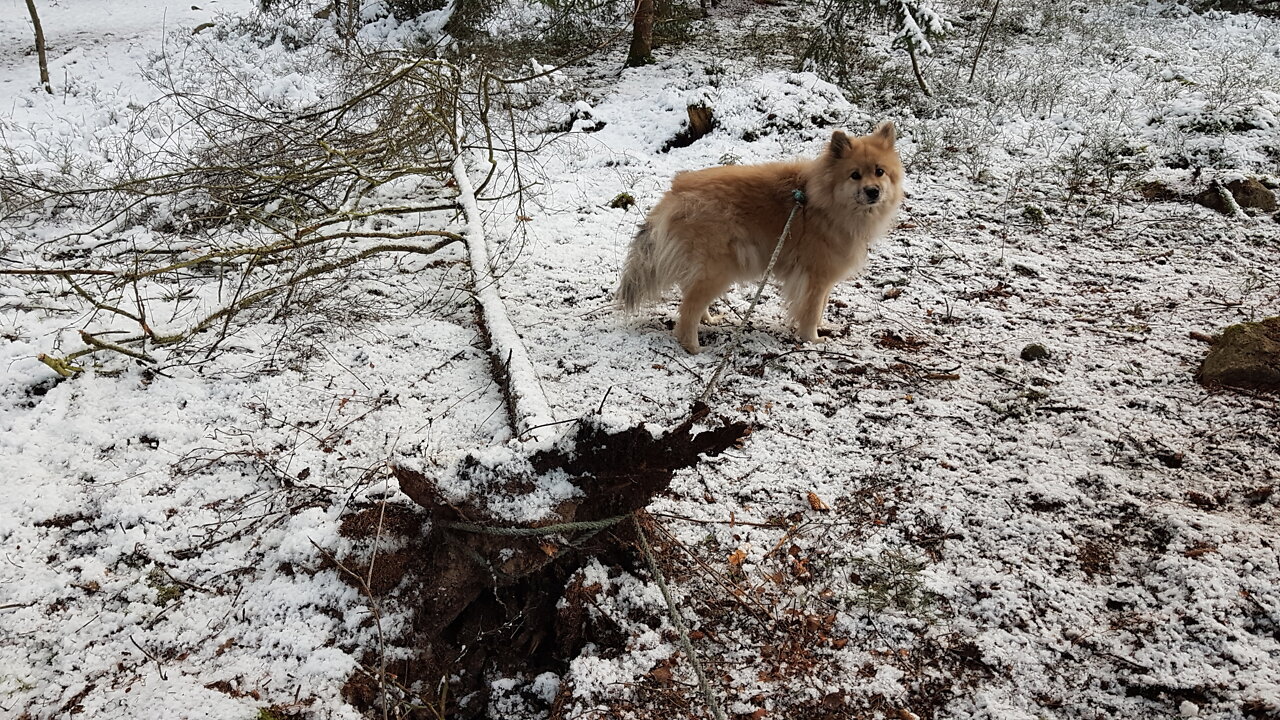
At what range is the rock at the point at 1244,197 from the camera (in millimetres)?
5848

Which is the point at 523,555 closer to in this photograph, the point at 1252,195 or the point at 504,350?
the point at 504,350

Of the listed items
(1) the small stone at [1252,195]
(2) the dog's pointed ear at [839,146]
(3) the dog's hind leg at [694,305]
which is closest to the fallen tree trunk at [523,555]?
(3) the dog's hind leg at [694,305]

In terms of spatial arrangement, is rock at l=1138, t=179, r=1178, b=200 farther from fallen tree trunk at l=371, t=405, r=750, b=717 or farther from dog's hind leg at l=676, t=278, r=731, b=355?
fallen tree trunk at l=371, t=405, r=750, b=717

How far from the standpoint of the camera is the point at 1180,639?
7.95 feet

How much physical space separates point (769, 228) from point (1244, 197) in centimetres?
486

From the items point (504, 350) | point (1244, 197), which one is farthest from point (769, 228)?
point (1244, 197)

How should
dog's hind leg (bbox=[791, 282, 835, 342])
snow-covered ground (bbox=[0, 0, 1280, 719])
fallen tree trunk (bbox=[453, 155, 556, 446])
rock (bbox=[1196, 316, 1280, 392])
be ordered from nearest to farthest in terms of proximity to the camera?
snow-covered ground (bbox=[0, 0, 1280, 719]), fallen tree trunk (bbox=[453, 155, 556, 446]), rock (bbox=[1196, 316, 1280, 392]), dog's hind leg (bbox=[791, 282, 835, 342])

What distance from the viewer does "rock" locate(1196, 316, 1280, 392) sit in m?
3.63

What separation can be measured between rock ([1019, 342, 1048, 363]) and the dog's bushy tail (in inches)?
97.7

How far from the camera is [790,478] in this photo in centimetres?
346

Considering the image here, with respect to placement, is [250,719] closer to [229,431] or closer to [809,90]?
[229,431]

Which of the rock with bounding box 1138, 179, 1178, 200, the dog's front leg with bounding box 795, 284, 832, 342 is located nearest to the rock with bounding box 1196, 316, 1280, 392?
the dog's front leg with bounding box 795, 284, 832, 342

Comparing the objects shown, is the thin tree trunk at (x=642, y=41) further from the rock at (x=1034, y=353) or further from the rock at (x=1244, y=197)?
the rock at (x=1034, y=353)

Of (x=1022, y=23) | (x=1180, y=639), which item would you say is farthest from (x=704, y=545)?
(x=1022, y=23)
